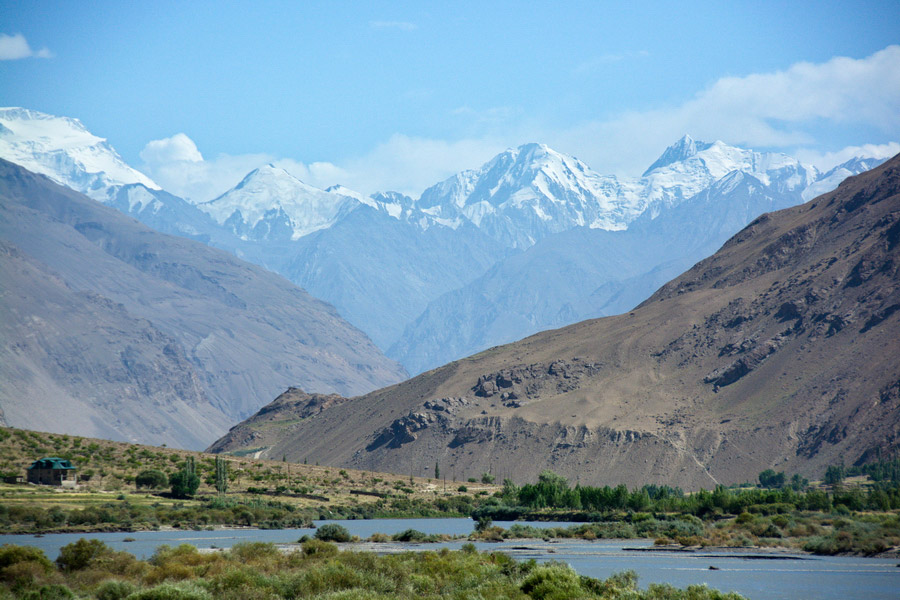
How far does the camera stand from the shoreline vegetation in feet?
314

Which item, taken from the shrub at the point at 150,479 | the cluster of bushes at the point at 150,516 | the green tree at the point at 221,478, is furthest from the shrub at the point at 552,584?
the shrub at the point at 150,479

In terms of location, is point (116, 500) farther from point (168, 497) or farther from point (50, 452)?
point (50, 452)

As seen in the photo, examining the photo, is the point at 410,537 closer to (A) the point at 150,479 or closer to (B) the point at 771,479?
(A) the point at 150,479

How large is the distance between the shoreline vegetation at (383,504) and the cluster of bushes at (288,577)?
34.6 metres

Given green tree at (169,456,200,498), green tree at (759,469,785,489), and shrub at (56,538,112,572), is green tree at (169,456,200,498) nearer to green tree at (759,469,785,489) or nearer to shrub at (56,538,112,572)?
shrub at (56,538,112,572)

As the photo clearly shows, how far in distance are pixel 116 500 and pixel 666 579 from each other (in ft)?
215

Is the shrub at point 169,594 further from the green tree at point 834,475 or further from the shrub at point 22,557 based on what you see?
the green tree at point 834,475

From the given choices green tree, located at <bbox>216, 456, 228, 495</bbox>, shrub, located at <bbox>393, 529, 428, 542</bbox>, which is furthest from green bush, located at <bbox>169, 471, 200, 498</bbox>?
shrub, located at <bbox>393, 529, 428, 542</bbox>

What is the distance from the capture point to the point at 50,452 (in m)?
127

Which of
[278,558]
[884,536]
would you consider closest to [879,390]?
[884,536]

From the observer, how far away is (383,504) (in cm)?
14338

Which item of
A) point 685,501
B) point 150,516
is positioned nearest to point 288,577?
point 150,516

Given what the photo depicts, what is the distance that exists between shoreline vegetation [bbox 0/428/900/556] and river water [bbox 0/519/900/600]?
179 inches

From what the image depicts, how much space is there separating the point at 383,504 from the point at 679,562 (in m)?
68.9
